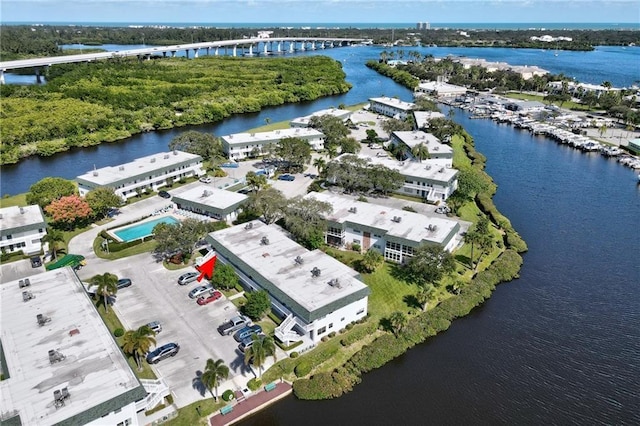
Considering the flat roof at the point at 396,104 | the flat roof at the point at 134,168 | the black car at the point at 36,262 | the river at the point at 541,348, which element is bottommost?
the river at the point at 541,348

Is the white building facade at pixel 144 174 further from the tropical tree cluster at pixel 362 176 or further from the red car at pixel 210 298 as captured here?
the red car at pixel 210 298

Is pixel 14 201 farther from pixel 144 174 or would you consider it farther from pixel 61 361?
pixel 61 361

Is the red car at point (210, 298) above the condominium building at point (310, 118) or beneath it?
beneath

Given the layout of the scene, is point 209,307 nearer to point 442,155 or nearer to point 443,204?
point 443,204

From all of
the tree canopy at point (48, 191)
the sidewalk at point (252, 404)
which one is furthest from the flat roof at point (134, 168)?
the sidewalk at point (252, 404)

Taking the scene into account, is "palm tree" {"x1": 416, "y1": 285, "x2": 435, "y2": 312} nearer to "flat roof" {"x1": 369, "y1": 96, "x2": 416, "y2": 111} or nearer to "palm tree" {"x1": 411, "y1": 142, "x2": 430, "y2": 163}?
"palm tree" {"x1": 411, "y1": 142, "x2": 430, "y2": 163}

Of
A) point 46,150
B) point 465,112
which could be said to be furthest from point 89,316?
point 465,112
